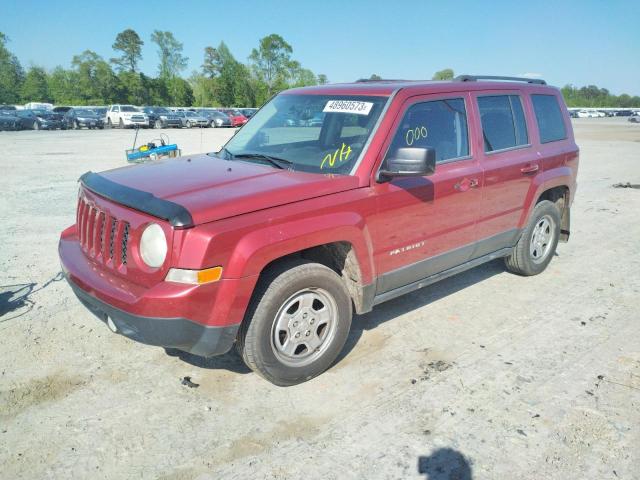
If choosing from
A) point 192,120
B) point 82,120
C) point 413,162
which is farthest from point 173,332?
point 192,120

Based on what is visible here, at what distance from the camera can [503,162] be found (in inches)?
179

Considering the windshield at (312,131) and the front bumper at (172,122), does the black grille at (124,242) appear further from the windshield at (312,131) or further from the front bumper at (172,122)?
the front bumper at (172,122)

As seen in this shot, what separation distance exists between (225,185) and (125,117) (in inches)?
→ 1503

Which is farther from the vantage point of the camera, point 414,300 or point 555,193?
point 555,193

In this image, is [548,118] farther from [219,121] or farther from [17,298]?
[219,121]

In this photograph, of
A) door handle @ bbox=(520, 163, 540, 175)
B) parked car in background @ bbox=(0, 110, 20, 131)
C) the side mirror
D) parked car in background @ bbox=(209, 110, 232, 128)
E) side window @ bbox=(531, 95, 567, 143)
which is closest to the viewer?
the side mirror

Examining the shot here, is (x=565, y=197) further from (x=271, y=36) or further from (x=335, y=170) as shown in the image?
(x=271, y=36)

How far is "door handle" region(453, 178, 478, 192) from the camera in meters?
4.10

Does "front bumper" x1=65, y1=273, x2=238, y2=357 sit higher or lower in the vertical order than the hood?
lower

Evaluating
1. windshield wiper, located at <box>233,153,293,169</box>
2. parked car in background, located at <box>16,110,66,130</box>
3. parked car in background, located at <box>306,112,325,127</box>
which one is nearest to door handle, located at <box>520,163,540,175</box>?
parked car in background, located at <box>306,112,325,127</box>

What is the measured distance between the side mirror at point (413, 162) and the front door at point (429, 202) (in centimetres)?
22

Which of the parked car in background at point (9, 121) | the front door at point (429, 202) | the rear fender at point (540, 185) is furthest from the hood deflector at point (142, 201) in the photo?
the parked car in background at point (9, 121)

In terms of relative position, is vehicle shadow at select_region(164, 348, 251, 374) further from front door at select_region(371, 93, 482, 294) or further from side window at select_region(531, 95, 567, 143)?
side window at select_region(531, 95, 567, 143)

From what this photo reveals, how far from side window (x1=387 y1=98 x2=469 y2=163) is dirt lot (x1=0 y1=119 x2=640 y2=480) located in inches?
57.8
